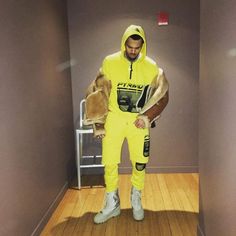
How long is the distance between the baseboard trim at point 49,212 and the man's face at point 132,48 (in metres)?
1.31

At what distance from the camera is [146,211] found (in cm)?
262

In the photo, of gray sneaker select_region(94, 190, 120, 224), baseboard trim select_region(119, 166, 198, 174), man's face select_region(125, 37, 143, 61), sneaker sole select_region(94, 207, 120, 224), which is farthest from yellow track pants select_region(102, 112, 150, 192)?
baseboard trim select_region(119, 166, 198, 174)

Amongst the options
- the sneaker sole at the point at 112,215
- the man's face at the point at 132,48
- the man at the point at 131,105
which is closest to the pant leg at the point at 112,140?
the man at the point at 131,105

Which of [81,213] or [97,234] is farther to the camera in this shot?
[81,213]

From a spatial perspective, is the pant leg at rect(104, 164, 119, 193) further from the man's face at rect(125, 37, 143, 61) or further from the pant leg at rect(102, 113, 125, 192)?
the man's face at rect(125, 37, 143, 61)

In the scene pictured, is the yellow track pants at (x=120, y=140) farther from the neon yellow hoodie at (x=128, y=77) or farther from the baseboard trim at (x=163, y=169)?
the baseboard trim at (x=163, y=169)

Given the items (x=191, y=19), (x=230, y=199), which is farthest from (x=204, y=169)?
(x=191, y=19)

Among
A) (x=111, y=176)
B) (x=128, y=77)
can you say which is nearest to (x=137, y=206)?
(x=111, y=176)

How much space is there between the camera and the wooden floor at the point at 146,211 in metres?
2.31

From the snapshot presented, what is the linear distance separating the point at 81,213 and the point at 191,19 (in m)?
2.15

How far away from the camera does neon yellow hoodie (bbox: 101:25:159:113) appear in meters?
2.39

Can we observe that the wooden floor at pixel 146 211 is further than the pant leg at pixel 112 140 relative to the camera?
No

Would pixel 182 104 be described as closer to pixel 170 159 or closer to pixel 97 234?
pixel 170 159

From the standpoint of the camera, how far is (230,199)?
58.3 inches
